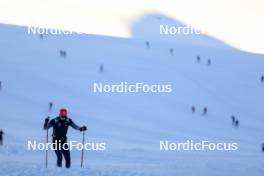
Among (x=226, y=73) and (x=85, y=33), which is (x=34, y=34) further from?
(x=226, y=73)

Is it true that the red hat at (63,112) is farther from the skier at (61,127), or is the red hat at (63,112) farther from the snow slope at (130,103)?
the snow slope at (130,103)

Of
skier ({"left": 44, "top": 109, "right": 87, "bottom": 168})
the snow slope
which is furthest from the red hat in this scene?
the snow slope

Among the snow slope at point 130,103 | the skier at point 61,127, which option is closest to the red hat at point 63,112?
the skier at point 61,127

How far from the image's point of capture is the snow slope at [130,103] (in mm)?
13539

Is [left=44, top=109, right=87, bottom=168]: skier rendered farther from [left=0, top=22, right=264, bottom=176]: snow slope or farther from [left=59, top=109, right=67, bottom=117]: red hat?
[left=0, top=22, right=264, bottom=176]: snow slope

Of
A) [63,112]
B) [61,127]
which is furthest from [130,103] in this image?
[63,112]

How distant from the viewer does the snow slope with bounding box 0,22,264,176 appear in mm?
13539

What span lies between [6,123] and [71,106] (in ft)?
18.1

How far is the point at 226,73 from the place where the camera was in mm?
39719

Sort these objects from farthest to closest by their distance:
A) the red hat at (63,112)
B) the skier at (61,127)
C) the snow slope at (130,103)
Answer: the snow slope at (130,103)
the skier at (61,127)
the red hat at (63,112)

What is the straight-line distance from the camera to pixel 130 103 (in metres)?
28.8

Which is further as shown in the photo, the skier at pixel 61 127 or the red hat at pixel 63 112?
the skier at pixel 61 127

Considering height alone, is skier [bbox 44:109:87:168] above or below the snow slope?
below

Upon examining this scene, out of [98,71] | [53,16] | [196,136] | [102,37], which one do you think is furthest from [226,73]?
[53,16]
